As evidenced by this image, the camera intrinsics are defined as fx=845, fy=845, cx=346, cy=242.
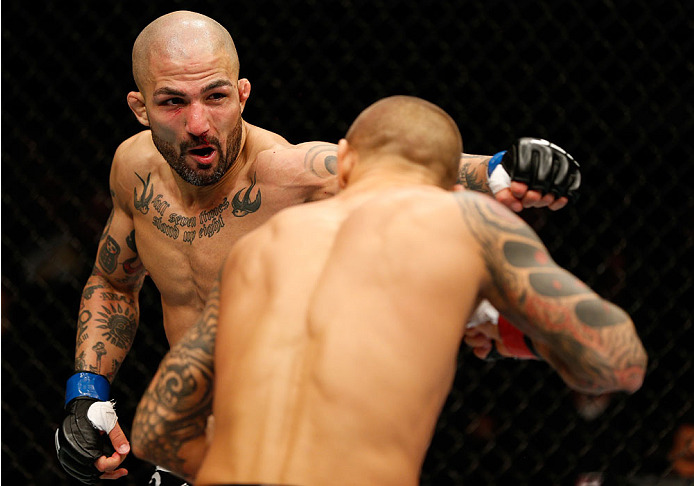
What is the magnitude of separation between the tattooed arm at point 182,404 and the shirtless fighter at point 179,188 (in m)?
0.50

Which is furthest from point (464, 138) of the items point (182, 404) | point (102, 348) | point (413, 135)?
point (182, 404)

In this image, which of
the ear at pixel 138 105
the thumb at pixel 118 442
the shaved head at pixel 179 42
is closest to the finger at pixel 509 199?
the shaved head at pixel 179 42

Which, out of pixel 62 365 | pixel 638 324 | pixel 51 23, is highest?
pixel 51 23

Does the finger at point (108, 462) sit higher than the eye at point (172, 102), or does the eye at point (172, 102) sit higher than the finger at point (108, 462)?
the eye at point (172, 102)

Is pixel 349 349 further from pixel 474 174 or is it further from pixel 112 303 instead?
pixel 112 303

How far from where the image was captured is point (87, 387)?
1686 mm

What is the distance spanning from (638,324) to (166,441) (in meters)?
1.79

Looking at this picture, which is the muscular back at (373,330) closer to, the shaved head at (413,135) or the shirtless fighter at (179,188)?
the shaved head at (413,135)

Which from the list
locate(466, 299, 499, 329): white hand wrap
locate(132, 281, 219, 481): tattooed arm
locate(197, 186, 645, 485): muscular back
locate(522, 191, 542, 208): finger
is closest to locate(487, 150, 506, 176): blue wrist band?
locate(522, 191, 542, 208): finger

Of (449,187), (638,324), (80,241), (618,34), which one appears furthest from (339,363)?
(618,34)

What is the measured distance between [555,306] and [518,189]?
0.41m

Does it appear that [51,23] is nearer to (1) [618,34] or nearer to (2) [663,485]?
(1) [618,34]

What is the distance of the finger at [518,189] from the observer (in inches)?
51.8

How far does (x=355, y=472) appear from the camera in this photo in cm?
88
